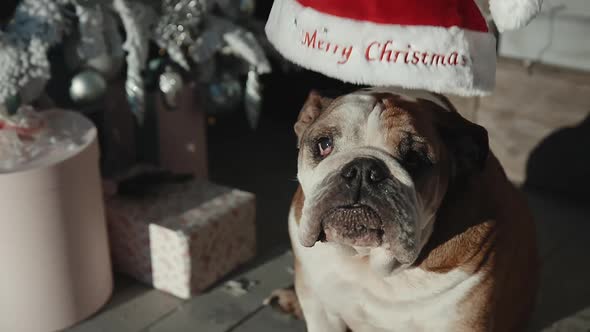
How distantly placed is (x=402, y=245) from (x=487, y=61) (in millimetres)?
378

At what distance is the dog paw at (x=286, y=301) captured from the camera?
184 cm

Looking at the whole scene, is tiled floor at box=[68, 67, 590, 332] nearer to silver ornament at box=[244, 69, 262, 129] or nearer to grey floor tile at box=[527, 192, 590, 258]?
grey floor tile at box=[527, 192, 590, 258]

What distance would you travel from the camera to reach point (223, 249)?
77.7 inches

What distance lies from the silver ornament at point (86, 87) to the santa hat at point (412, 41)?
83 cm

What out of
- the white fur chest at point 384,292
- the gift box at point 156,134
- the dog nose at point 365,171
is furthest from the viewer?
the gift box at point 156,134

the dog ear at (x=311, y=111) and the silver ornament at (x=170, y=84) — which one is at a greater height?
the dog ear at (x=311, y=111)

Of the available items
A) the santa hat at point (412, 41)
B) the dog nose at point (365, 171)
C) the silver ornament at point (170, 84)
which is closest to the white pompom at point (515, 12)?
the santa hat at point (412, 41)

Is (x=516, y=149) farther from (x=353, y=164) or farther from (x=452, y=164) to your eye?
(x=353, y=164)

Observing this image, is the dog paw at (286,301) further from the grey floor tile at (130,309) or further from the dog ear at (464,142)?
the dog ear at (464,142)

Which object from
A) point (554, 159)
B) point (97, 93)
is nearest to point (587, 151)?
point (554, 159)

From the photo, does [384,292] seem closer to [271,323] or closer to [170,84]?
[271,323]

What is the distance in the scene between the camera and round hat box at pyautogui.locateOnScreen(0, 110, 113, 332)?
Answer: 1.63 metres

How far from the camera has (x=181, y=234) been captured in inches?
72.3

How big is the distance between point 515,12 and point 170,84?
1.11m
